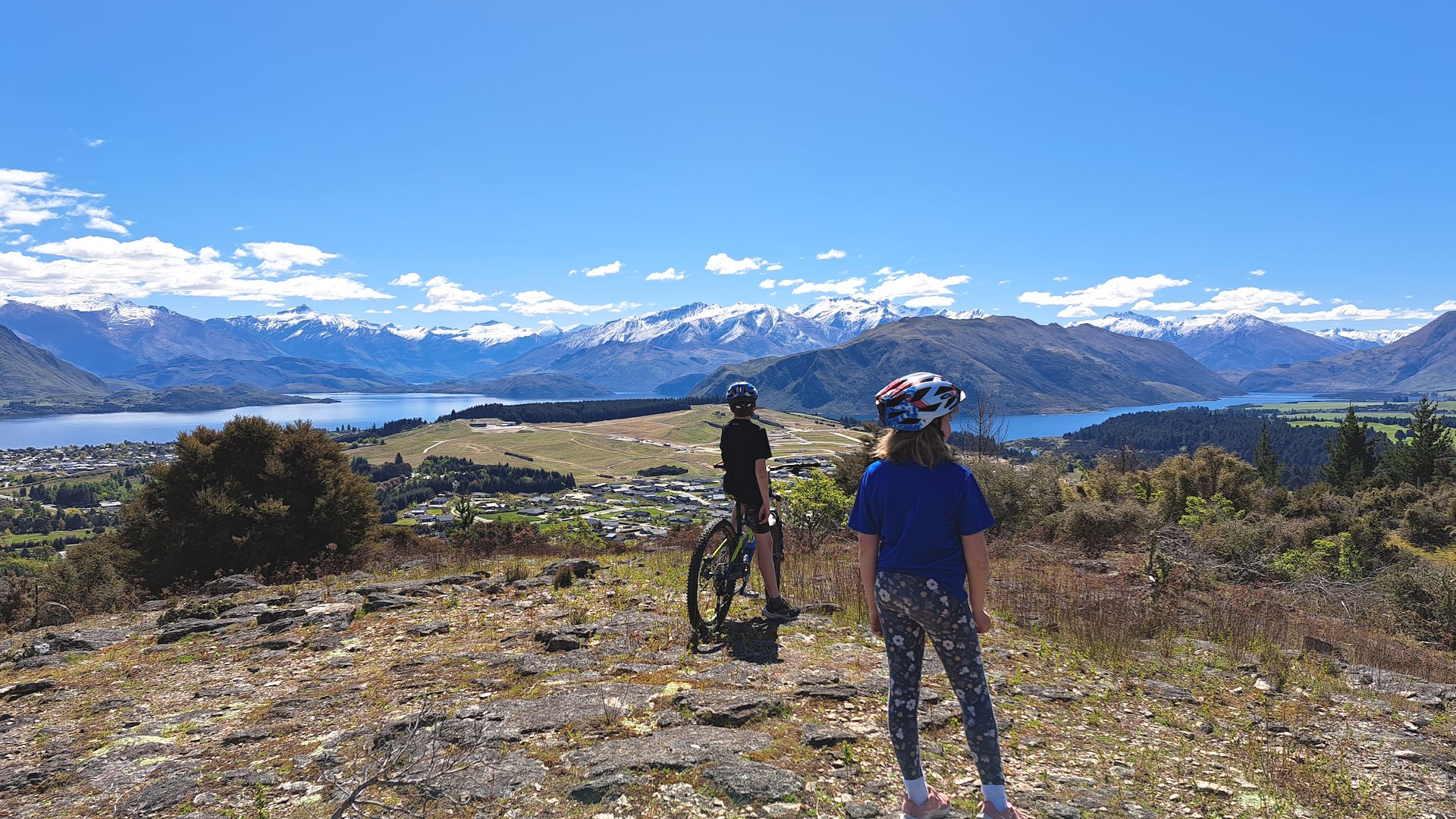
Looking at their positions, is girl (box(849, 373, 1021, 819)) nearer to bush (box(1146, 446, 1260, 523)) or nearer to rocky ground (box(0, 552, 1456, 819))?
rocky ground (box(0, 552, 1456, 819))

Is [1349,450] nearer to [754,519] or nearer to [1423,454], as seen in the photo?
[1423,454]

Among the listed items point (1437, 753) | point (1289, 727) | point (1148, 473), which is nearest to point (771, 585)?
point (1289, 727)

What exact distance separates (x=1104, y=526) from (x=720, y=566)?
47.2 feet

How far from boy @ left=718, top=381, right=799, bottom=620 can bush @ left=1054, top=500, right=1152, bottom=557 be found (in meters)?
13.3

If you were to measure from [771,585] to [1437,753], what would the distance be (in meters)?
6.37

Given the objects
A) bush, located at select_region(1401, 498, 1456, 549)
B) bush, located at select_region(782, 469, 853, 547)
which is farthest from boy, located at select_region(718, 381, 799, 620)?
bush, located at select_region(1401, 498, 1456, 549)

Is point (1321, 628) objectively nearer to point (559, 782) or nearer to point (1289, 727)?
point (1289, 727)

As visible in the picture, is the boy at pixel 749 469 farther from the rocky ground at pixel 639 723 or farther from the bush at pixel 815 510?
the bush at pixel 815 510

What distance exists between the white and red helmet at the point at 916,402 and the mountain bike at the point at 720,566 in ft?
13.4

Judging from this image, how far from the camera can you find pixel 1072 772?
197 inches

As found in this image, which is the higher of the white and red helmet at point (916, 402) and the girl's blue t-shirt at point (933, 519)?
the white and red helmet at point (916, 402)

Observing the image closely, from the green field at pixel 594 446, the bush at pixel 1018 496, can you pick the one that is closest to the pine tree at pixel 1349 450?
the bush at pixel 1018 496

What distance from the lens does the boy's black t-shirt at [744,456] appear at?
7.39m

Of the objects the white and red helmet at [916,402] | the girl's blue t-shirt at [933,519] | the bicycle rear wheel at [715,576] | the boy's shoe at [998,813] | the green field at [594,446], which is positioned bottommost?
the green field at [594,446]
